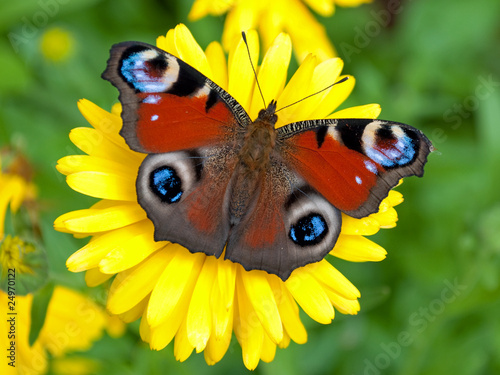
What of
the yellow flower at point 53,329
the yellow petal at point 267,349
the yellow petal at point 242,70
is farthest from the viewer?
the yellow flower at point 53,329

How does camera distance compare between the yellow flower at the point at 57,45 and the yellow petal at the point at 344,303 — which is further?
the yellow flower at the point at 57,45

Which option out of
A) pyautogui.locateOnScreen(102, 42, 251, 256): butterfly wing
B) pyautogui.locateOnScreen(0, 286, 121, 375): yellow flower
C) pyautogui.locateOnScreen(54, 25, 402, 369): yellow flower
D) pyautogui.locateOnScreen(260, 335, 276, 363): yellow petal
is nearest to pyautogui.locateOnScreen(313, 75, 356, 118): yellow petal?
pyautogui.locateOnScreen(54, 25, 402, 369): yellow flower

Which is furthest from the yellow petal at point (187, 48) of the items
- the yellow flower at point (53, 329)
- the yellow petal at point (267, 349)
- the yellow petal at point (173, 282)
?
the yellow flower at point (53, 329)

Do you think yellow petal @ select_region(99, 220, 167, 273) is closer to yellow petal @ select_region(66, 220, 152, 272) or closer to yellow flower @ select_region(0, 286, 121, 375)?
yellow petal @ select_region(66, 220, 152, 272)

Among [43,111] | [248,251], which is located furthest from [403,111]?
[43,111]

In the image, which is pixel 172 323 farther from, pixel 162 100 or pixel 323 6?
pixel 323 6

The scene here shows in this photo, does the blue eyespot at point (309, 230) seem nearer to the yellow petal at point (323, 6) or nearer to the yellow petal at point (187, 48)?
the yellow petal at point (187, 48)
